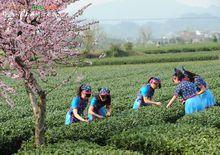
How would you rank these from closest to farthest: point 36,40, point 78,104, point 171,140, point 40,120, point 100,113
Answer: point 36,40 → point 171,140 → point 40,120 → point 78,104 → point 100,113

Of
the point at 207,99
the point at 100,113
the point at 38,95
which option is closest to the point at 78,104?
the point at 100,113

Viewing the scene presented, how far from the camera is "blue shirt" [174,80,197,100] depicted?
496 inches

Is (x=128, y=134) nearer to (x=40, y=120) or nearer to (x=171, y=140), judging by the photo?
(x=171, y=140)

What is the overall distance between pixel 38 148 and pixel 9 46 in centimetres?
194

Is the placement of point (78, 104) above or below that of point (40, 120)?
below

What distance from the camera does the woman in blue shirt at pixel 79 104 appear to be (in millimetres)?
11156

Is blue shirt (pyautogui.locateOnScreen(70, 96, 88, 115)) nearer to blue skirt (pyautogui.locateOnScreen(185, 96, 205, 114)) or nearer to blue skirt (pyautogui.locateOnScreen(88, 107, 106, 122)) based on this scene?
blue skirt (pyautogui.locateOnScreen(88, 107, 106, 122))

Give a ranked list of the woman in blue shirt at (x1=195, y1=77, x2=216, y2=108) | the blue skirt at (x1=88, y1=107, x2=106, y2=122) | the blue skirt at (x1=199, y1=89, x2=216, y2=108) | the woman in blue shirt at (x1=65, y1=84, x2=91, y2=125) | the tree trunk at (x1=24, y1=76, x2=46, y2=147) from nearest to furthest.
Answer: the tree trunk at (x1=24, y1=76, x2=46, y2=147) → the woman in blue shirt at (x1=65, y1=84, x2=91, y2=125) → the blue skirt at (x1=88, y1=107, x2=106, y2=122) → the woman in blue shirt at (x1=195, y1=77, x2=216, y2=108) → the blue skirt at (x1=199, y1=89, x2=216, y2=108)

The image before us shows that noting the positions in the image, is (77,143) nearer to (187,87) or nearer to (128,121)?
(128,121)

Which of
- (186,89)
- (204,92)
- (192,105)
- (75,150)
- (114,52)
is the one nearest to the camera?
(75,150)

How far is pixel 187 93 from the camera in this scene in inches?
504

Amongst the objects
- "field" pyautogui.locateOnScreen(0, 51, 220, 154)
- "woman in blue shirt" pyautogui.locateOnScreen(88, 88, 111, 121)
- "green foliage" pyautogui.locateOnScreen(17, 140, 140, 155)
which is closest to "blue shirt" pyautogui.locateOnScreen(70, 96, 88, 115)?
"woman in blue shirt" pyautogui.locateOnScreen(88, 88, 111, 121)

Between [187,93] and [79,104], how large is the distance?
120 inches

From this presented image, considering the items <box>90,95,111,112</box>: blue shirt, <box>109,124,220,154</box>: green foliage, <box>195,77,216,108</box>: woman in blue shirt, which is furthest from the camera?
<box>195,77,216,108</box>: woman in blue shirt
